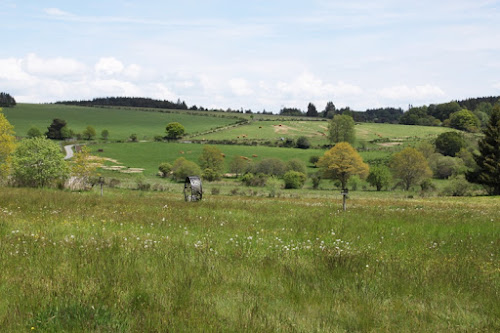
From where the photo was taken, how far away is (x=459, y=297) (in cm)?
669

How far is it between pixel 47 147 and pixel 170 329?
36153mm

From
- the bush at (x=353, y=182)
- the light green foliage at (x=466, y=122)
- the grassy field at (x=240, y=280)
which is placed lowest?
the bush at (x=353, y=182)

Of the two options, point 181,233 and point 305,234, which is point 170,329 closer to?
point 181,233

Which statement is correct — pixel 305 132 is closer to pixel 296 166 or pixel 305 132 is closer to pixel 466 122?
pixel 296 166

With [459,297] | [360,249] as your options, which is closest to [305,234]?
[360,249]

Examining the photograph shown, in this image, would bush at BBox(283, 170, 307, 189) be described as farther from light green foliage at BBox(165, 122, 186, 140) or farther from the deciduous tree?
light green foliage at BBox(165, 122, 186, 140)

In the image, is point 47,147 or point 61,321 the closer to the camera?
point 61,321

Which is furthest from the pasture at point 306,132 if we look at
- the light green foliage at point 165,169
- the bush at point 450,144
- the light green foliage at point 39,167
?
the light green foliage at point 39,167

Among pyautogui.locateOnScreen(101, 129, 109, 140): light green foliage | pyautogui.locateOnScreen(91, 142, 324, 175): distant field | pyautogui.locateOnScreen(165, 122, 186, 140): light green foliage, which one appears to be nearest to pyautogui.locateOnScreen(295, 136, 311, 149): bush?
pyautogui.locateOnScreen(91, 142, 324, 175): distant field

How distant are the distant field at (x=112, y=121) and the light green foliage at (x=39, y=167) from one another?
103 meters

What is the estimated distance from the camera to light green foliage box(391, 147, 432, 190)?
8131 centimetres

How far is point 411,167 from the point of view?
8131cm

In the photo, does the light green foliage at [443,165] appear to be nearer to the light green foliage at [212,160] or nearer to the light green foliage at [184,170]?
the light green foliage at [212,160]

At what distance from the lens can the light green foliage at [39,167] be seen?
34.7m
